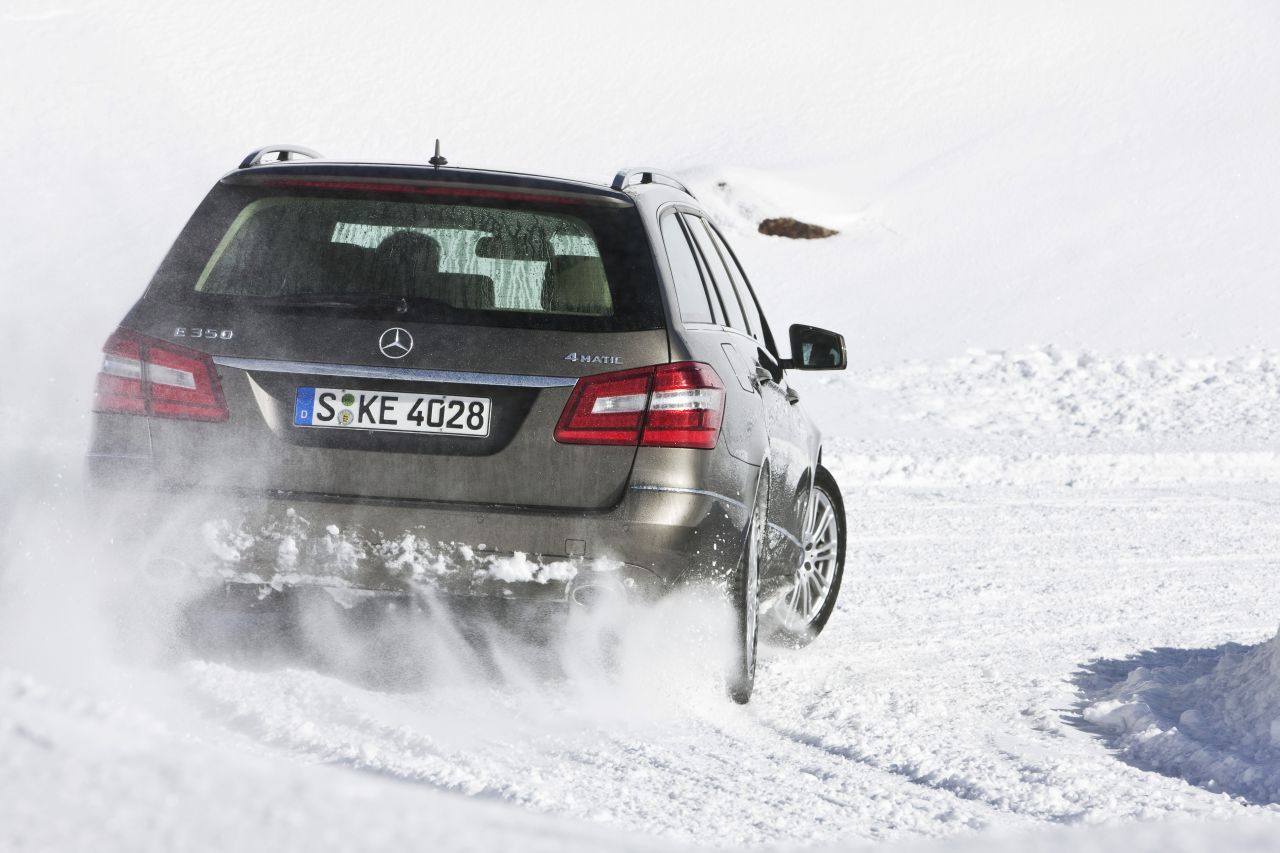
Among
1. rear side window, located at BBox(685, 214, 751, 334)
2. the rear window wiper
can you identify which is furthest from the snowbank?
the rear window wiper

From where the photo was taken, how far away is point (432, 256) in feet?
14.0

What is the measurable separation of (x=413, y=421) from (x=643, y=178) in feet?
4.62

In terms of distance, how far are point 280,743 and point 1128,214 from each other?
94.4 ft

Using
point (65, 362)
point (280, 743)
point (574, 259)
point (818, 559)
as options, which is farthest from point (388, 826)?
point (65, 362)

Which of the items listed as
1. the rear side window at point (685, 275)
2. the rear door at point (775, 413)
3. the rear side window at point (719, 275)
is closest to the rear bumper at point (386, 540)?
the rear side window at point (685, 275)

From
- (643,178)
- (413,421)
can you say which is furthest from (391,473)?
(643,178)

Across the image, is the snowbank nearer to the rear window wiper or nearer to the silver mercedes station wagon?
the silver mercedes station wagon

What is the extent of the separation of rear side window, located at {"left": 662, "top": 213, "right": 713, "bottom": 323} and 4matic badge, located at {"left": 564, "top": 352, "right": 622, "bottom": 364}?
0.31m

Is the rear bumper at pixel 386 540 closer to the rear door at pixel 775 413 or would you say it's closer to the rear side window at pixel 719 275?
the rear door at pixel 775 413

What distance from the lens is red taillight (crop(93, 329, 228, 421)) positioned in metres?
3.97

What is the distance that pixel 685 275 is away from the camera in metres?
4.59

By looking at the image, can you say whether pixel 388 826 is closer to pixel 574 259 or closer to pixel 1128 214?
pixel 574 259

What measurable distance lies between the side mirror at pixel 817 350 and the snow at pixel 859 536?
1100mm

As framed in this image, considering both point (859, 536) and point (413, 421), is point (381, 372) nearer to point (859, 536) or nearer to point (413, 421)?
point (413, 421)
